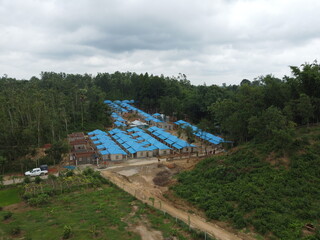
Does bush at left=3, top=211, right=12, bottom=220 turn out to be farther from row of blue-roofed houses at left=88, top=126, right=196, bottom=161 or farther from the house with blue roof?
the house with blue roof

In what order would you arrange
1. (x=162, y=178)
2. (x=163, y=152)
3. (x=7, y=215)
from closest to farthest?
(x=7, y=215), (x=162, y=178), (x=163, y=152)

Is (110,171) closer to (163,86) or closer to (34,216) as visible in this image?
(34,216)

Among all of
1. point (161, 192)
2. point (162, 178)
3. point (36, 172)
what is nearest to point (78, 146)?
point (36, 172)

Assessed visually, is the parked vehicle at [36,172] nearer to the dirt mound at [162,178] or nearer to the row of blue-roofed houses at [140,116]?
the dirt mound at [162,178]

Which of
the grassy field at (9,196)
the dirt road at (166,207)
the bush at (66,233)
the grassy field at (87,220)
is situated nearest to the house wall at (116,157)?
the dirt road at (166,207)

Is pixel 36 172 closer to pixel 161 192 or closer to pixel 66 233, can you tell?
pixel 66 233

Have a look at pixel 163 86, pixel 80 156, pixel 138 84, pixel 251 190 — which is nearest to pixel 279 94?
pixel 251 190
